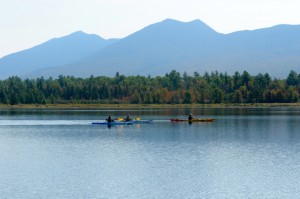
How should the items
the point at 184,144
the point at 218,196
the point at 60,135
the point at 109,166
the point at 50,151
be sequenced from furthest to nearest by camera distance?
the point at 60,135
the point at 184,144
the point at 50,151
the point at 109,166
the point at 218,196

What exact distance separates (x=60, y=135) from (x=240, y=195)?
53962 millimetres

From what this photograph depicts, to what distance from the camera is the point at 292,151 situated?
6606cm

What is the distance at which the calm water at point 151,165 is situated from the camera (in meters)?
44.8

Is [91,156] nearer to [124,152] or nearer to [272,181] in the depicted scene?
[124,152]

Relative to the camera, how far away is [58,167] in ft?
184

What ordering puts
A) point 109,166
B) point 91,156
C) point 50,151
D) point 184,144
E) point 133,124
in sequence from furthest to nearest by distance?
point 133,124
point 184,144
point 50,151
point 91,156
point 109,166

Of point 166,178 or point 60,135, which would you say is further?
point 60,135

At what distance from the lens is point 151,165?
56.3 m

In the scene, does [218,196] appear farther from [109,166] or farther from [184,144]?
[184,144]

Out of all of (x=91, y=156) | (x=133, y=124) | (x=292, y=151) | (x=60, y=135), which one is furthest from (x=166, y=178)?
(x=133, y=124)

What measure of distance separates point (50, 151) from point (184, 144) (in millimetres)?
17992

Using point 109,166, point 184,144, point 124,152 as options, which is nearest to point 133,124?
point 184,144

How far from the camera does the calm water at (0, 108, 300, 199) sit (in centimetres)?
4478

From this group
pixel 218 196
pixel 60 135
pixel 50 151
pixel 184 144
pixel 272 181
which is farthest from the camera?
pixel 60 135
